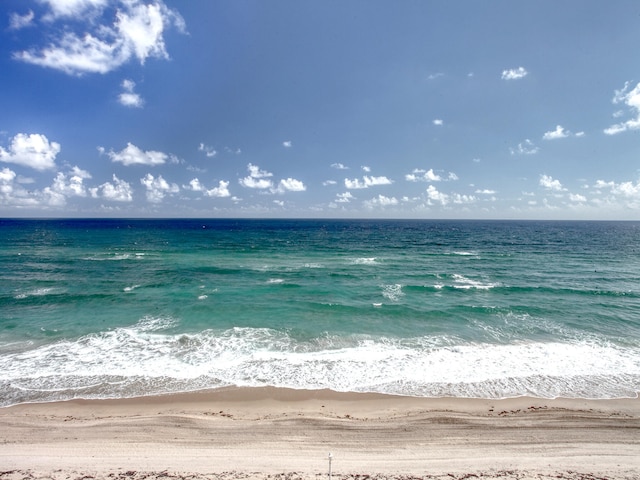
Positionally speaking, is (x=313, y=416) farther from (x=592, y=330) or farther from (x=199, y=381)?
(x=592, y=330)

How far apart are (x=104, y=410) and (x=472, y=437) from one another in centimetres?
1454

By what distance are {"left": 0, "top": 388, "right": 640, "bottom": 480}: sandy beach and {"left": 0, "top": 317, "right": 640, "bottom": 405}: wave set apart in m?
0.87

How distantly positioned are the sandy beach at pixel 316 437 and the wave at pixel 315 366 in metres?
0.87

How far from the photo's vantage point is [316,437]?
11211 mm

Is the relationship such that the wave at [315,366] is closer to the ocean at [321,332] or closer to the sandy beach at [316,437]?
the ocean at [321,332]

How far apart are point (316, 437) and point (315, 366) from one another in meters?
→ 5.25

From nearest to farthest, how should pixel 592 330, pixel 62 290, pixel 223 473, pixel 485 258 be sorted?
1. pixel 223 473
2. pixel 592 330
3. pixel 62 290
4. pixel 485 258

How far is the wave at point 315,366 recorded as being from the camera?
14.4 m

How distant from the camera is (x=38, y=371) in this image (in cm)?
1568

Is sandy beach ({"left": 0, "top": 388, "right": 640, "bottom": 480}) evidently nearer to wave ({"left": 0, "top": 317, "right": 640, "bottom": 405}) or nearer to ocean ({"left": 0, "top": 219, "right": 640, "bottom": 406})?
wave ({"left": 0, "top": 317, "right": 640, "bottom": 405})

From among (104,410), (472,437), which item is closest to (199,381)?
(104,410)

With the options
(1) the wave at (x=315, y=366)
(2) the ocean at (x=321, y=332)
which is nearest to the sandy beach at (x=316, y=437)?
(1) the wave at (x=315, y=366)

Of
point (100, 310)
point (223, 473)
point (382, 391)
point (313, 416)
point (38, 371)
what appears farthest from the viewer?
point (100, 310)

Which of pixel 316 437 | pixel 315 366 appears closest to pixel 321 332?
pixel 315 366
